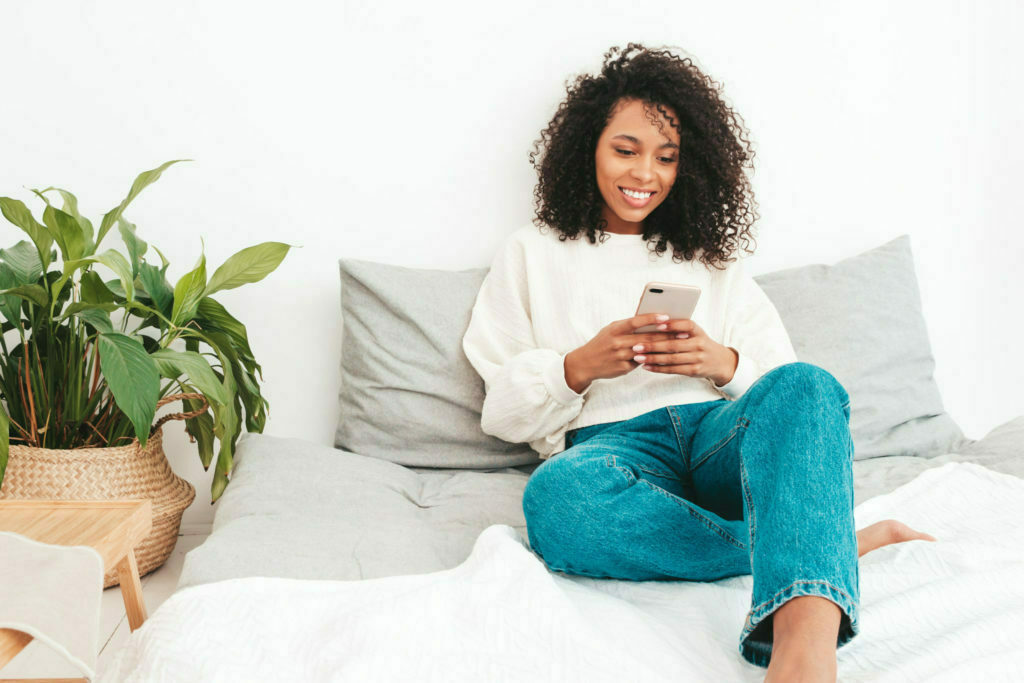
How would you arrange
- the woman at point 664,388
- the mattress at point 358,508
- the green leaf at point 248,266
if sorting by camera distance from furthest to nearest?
the green leaf at point 248,266 < the mattress at point 358,508 < the woman at point 664,388

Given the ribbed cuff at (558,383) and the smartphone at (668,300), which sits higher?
the smartphone at (668,300)

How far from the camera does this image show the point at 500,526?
3.62 feet

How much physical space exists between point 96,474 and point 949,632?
4.31 feet

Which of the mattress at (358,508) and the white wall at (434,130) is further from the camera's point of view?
the white wall at (434,130)

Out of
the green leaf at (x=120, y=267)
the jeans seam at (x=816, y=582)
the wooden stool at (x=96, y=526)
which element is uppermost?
the green leaf at (x=120, y=267)

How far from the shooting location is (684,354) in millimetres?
1206

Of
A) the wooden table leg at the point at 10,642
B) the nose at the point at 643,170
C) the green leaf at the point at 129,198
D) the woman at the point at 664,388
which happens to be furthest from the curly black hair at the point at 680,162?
the wooden table leg at the point at 10,642

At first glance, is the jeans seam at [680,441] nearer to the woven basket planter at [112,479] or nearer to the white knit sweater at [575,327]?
the white knit sweater at [575,327]

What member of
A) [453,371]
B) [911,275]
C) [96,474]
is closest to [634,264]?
[453,371]

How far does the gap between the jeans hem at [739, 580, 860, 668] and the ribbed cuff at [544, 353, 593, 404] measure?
509mm

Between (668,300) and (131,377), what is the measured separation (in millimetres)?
825

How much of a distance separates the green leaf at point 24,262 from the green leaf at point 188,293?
0.25 metres

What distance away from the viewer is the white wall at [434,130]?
1636 millimetres

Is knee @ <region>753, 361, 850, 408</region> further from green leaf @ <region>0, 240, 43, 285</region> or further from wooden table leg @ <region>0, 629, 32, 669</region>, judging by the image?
green leaf @ <region>0, 240, 43, 285</region>
